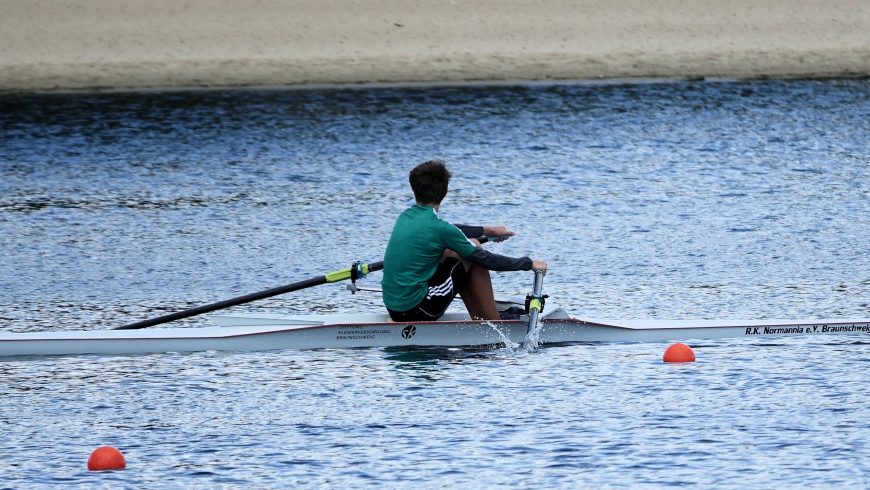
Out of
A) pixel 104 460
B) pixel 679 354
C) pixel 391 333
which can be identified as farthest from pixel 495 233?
pixel 104 460

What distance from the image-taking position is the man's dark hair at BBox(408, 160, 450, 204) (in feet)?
34.3

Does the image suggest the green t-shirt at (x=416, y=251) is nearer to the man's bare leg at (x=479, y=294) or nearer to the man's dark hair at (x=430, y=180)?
the man's dark hair at (x=430, y=180)

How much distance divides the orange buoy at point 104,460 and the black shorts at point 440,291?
292cm

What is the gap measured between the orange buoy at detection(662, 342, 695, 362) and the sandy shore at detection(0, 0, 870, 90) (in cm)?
2120

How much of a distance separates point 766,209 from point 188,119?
45.8 feet

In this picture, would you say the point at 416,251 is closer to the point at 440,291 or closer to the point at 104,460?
the point at 440,291

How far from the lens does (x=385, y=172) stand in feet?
75.9

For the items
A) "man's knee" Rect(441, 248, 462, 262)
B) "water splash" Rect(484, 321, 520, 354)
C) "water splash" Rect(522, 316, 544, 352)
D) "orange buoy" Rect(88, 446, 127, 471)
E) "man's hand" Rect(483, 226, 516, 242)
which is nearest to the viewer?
"orange buoy" Rect(88, 446, 127, 471)

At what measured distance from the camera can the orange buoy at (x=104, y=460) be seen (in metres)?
8.69

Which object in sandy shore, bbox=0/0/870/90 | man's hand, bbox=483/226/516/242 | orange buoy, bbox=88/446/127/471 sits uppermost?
sandy shore, bbox=0/0/870/90

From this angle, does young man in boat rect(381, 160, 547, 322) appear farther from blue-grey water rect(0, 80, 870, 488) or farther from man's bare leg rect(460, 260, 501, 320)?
blue-grey water rect(0, 80, 870, 488)

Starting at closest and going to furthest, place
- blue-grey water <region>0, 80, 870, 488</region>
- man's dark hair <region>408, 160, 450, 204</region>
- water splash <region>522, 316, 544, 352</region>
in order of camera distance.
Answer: blue-grey water <region>0, 80, 870, 488</region> < man's dark hair <region>408, 160, 450, 204</region> < water splash <region>522, 316, 544, 352</region>

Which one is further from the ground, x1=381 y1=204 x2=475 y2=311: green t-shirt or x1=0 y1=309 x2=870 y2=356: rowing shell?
x1=381 y1=204 x2=475 y2=311: green t-shirt

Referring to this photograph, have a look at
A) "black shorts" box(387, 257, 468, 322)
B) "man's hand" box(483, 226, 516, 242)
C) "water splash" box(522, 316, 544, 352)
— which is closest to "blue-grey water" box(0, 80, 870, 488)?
"water splash" box(522, 316, 544, 352)
